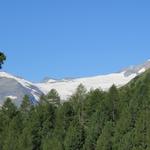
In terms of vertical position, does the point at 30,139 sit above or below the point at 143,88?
below

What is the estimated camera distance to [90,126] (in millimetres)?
172250

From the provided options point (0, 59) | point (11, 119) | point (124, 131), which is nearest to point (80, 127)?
point (124, 131)

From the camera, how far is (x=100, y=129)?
558ft

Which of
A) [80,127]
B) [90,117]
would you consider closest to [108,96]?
[90,117]

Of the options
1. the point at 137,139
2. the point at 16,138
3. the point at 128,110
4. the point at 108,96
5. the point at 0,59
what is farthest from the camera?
the point at 108,96

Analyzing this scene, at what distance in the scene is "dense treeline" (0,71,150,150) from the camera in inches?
5949

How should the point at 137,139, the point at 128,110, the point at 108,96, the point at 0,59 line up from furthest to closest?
the point at 108,96 < the point at 128,110 < the point at 137,139 < the point at 0,59

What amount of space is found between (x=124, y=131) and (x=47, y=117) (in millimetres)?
35074

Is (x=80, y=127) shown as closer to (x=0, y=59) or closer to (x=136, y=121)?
(x=136, y=121)

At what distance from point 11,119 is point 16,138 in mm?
24692

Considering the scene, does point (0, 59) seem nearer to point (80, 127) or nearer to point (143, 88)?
point (80, 127)

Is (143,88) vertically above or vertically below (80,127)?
above

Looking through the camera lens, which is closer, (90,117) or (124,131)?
(124,131)

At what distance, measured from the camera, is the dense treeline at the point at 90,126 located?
15110cm
